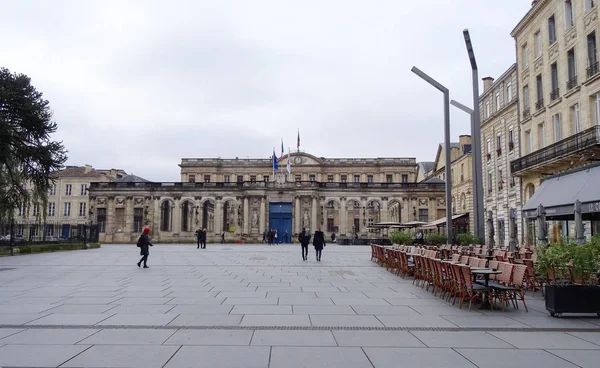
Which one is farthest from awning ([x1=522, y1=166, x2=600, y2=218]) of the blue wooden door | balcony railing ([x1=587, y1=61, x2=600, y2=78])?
the blue wooden door

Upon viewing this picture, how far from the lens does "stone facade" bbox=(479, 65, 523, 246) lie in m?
32.2

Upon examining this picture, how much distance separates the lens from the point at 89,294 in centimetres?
1064

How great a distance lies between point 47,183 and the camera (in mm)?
27719

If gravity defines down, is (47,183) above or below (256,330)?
above

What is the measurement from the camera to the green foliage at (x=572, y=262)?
26.6 ft

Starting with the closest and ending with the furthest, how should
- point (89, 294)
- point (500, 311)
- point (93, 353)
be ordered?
point (93, 353)
point (500, 311)
point (89, 294)

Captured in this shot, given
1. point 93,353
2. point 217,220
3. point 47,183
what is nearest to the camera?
point 93,353

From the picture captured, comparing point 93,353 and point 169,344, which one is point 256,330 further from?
point 93,353

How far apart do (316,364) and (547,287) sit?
5.16 m

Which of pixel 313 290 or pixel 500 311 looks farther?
pixel 313 290

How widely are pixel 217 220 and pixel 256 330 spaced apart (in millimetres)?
48419

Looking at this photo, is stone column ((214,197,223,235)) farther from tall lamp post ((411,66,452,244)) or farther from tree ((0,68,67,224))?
tall lamp post ((411,66,452,244))

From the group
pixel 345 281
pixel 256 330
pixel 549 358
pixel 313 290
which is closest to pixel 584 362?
pixel 549 358

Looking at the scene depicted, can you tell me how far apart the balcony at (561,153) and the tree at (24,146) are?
89.5 feet
